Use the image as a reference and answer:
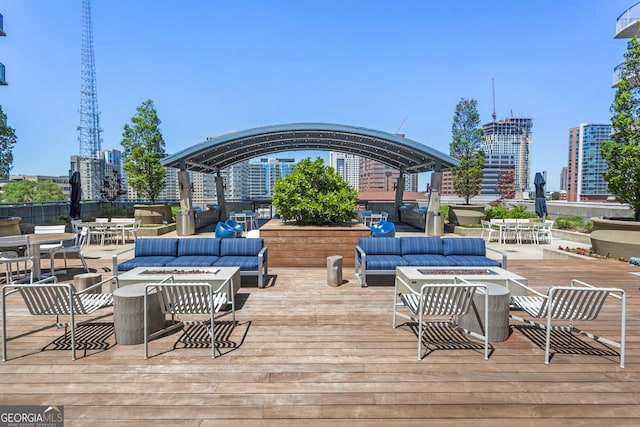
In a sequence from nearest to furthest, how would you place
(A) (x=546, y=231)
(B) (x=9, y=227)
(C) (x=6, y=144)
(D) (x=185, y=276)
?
(D) (x=185, y=276) < (B) (x=9, y=227) < (A) (x=546, y=231) < (C) (x=6, y=144)

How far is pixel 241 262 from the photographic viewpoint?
6602 mm

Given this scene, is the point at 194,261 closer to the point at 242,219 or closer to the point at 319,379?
the point at 319,379

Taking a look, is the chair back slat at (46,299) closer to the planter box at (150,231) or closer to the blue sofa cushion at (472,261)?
the blue sofa cushion at (472,261)

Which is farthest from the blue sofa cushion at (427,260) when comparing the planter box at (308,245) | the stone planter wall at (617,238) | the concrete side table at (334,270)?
the stone planter wall at (617,238)

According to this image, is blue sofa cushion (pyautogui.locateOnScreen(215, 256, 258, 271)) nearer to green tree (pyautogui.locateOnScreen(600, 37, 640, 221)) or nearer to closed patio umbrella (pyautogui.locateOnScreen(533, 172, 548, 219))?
green tree (pyautogui.locateOnScreen(600, 37, 640, 221))

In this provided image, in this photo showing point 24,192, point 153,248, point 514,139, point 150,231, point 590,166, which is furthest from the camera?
point 514,139

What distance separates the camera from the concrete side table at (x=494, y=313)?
4098mm

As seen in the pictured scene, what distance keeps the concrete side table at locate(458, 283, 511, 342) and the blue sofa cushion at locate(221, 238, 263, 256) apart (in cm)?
414

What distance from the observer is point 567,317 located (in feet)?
12.5

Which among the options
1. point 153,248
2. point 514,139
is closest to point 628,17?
point 153,248

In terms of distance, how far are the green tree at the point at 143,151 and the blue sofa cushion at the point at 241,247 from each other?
12.3 m

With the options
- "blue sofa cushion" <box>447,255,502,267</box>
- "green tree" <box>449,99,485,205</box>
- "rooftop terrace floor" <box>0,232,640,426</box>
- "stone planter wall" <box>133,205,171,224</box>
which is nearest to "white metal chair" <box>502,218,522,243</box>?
"green tree" <box>449,99,485,205</box>

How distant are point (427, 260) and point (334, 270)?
5.93 feet

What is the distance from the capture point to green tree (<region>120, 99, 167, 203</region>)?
17344 millimetres
